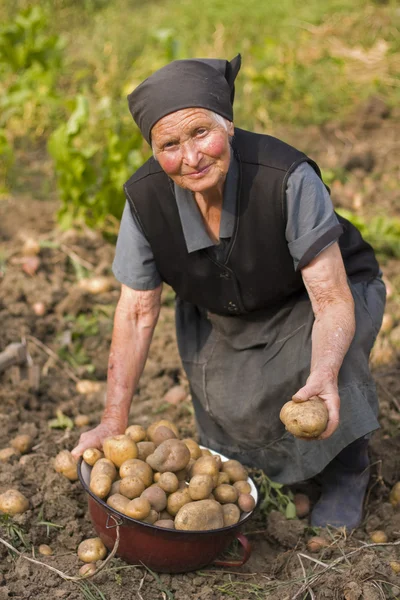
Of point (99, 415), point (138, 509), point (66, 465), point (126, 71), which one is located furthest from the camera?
point (126, 71)

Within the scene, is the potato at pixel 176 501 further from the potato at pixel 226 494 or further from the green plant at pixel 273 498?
the green plant at pixel 273 498

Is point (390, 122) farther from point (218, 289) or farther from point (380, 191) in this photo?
point (218, 289)

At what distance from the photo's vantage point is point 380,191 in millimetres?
5570

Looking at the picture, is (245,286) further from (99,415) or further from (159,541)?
(99,415)

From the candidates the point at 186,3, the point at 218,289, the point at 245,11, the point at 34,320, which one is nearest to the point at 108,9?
the point at 186,3

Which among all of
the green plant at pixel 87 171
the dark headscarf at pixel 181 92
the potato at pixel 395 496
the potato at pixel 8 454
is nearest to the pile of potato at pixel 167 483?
the potato at pixel 8 454

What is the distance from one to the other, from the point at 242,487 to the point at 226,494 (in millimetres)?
99

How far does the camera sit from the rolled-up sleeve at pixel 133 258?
272 centimetres

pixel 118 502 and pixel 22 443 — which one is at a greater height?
pixel 118 502

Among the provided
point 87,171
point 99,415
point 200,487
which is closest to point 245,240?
point 200,487

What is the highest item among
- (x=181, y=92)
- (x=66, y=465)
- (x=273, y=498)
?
(x=181, y=92)

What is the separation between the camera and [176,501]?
2.39 m

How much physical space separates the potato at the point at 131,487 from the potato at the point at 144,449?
143 millimetres

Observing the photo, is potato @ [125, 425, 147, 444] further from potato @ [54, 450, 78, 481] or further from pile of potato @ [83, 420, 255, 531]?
potato @ [54, 450, 78, 481]
